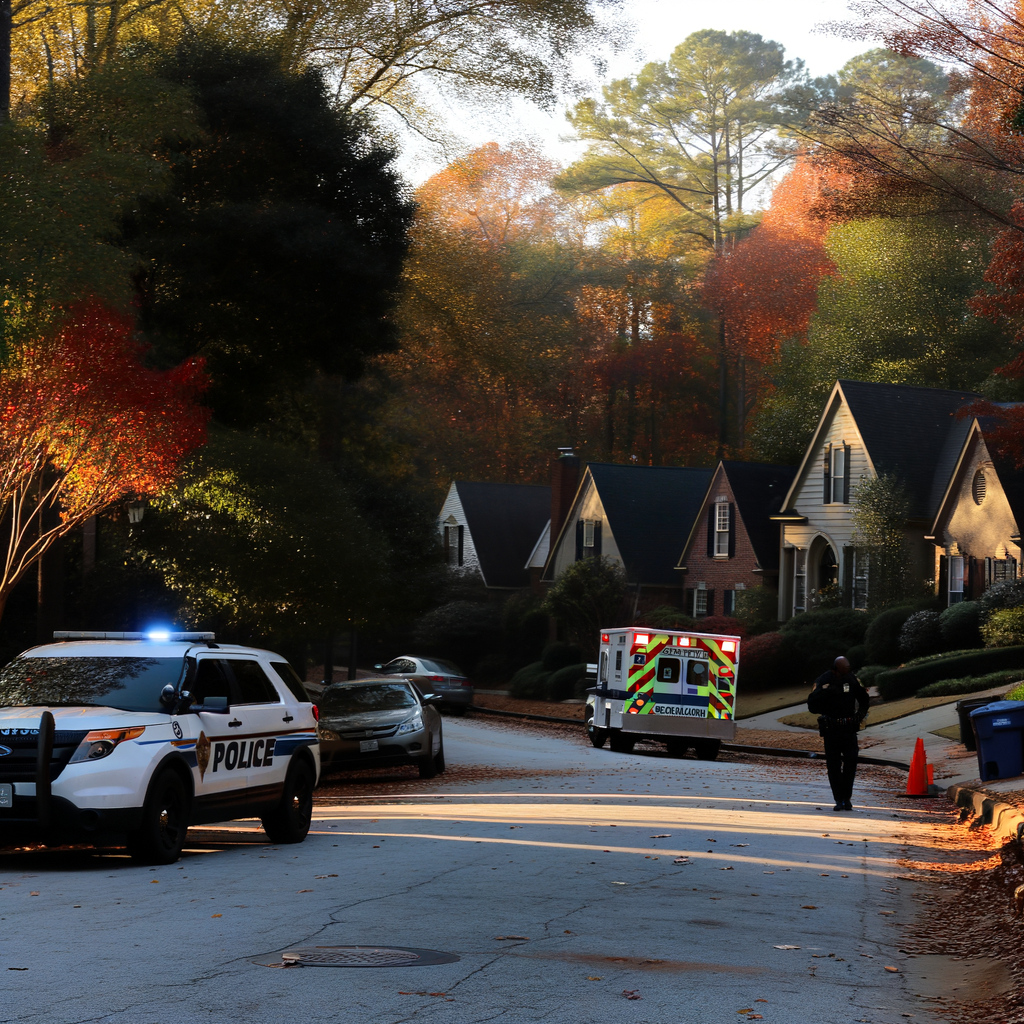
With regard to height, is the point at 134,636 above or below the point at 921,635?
above

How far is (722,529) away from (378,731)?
30.4 meters

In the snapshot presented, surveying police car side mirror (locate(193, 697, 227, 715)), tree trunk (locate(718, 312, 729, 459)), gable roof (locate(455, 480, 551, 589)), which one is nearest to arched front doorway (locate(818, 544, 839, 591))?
gable roof (locate(455, 480, 551, 589))

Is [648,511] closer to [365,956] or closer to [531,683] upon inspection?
[531,683]

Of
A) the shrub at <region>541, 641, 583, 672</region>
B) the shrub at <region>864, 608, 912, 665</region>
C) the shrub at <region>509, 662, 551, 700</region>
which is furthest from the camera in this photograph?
the shrub at <region>541, 641, 583, 672</region>

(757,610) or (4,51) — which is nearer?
(4,51)

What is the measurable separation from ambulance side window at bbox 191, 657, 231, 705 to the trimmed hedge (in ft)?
79.4

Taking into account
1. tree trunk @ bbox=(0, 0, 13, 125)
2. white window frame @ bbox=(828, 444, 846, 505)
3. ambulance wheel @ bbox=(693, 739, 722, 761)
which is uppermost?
tree trunk @ bbox=(0, 0, 13, 125)

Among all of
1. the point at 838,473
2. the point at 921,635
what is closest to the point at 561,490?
the point at 838,473

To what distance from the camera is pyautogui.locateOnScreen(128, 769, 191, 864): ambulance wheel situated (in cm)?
1095

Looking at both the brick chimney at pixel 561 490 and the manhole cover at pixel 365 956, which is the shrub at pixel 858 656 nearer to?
the brick chimney at pixel 561 490

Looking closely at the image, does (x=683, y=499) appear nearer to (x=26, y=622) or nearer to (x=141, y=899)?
(x=26, y=622)

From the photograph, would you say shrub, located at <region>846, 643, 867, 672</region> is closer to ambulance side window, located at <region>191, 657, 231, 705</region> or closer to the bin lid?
the bin lid

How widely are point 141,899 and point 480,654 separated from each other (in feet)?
151

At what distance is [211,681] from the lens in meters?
12.5
